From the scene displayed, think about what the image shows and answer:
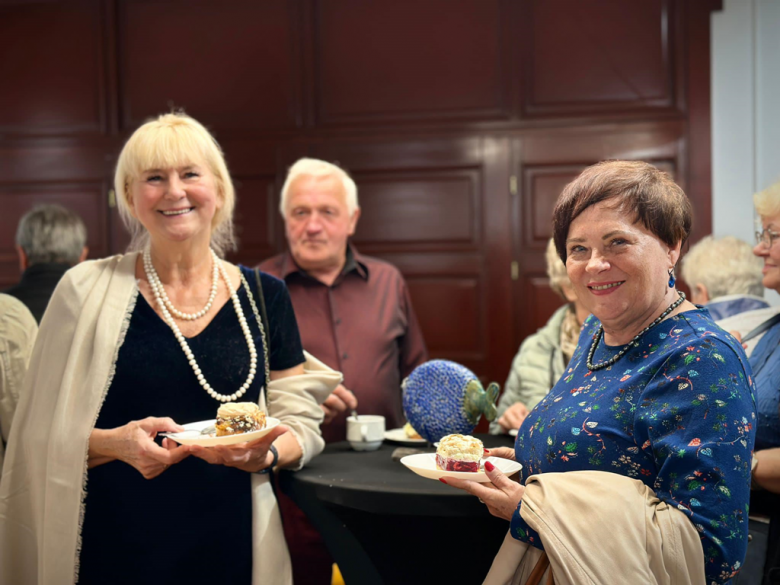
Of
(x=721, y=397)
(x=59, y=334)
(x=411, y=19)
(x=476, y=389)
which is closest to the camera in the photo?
(x=721, y=397)

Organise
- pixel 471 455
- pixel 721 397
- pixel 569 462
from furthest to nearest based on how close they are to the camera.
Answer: pixel 471 455 < pixel 569 462 < pixel 721 397

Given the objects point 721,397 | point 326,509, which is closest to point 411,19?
point 326,509

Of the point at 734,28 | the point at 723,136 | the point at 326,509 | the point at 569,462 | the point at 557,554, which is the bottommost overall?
the point at 326,509

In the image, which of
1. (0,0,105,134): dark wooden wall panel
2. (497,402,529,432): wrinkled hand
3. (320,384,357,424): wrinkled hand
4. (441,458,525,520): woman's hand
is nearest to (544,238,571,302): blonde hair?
(497,402,529,432): wrinkled hand

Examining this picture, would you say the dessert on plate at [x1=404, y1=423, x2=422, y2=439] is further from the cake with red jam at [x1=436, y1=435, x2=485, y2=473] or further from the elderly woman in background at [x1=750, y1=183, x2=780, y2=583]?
the elderly woman in background at [x1=750, y1=183, x2=780, y2=583]

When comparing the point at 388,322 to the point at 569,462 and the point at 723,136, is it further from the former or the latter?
the point at 723,136

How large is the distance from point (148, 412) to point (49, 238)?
A: 116cm

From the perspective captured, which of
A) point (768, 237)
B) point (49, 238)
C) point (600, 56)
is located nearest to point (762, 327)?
point (768, 237)

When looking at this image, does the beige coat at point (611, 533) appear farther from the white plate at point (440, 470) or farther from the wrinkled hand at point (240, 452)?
the wrinkled hand at point (240, 452)

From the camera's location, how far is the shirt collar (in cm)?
294

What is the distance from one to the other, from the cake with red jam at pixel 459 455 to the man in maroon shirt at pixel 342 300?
1.16 meters

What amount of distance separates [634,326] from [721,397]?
9.4 inches

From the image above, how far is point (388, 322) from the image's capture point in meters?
2.94

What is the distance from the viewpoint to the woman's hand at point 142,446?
5.29ft
